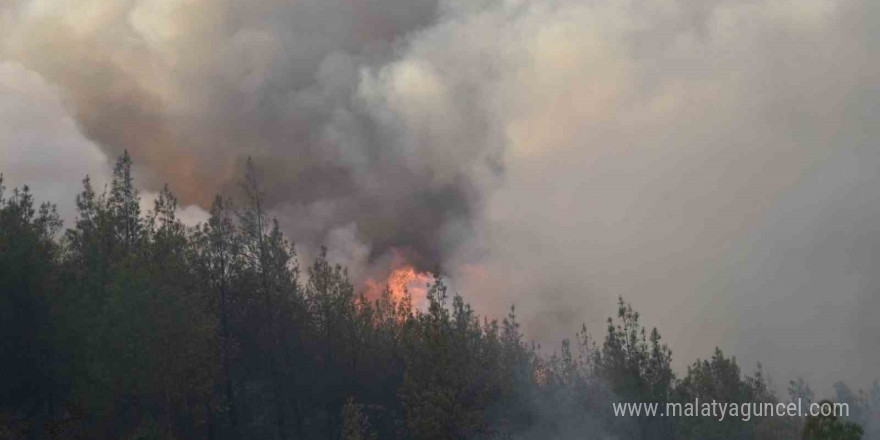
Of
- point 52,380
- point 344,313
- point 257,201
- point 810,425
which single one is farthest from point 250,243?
point 810,425

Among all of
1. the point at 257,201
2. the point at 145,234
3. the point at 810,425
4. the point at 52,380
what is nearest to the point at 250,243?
the point at 257,201

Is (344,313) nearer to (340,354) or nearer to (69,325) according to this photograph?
(340,354)

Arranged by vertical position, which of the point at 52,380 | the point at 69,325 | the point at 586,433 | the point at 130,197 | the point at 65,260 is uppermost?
the point at 130,197

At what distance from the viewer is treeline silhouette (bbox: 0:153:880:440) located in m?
41.9

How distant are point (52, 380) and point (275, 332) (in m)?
20.8

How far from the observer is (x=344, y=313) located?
68562 mm

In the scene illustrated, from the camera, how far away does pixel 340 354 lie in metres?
70.2

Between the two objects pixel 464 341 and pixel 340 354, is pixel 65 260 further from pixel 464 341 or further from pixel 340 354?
pixel 464 341

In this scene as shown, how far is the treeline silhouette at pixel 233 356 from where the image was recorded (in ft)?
137

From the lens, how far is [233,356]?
61250 mm

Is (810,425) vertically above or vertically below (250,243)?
below

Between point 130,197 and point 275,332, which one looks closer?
point 130,197

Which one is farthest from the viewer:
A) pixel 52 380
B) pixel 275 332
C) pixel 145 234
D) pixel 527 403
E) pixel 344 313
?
pixel 527 403

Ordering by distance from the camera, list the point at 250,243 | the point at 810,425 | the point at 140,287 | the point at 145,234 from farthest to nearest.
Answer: the point at 250,243 < the point at 145,234 < the point at 140,287 < the point at 810,425
